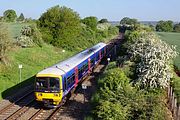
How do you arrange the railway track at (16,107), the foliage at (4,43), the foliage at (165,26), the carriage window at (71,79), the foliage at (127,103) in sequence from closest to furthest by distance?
the foliage at (127,103)
the railway track at (16,107)
the carriage window at (71,79)
the foliage at (4,43)
the foliage at (165,26)

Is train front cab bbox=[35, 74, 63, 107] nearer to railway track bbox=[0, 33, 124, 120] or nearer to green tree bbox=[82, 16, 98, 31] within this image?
railway track bbox=[0, 33, 124, 120]

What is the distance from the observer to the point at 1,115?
66.0 feet

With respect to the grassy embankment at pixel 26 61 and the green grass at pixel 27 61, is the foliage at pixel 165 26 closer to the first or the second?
the grassy embankment at pixel 26 61

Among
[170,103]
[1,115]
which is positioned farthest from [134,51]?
[1,115]

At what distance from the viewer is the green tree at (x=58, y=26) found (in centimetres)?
4894

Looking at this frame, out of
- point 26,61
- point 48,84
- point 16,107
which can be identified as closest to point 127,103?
point 48,84

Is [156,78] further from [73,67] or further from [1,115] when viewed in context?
[1,115]

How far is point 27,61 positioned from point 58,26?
14462 mm

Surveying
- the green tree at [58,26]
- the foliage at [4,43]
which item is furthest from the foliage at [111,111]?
the green tree at [58,26]

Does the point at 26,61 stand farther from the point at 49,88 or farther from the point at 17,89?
the point at 49,88

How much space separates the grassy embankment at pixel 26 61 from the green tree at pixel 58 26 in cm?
171

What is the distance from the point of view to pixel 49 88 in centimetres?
2012

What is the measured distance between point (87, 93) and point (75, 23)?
27589 millimetres

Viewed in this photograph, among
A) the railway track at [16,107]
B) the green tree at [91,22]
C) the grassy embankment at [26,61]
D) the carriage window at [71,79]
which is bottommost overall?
the railway track at [16,107]
